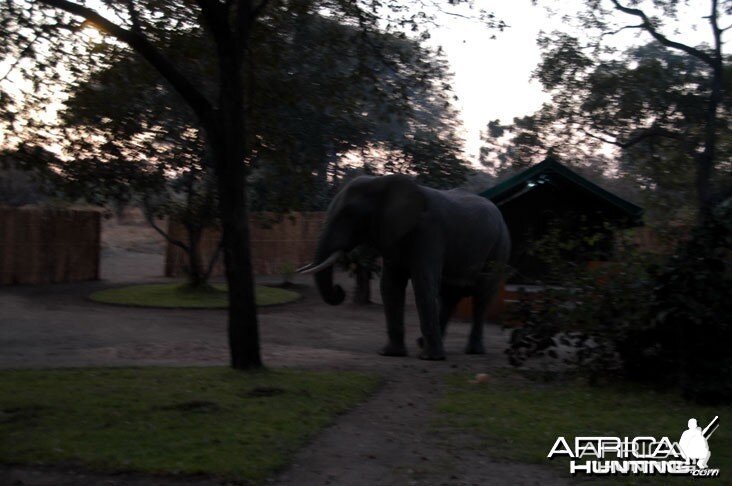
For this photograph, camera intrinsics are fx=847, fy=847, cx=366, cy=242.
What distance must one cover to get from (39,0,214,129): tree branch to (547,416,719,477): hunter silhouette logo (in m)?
5.60

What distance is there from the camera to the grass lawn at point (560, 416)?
273 inches

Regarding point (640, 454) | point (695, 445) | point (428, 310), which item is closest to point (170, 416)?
point (640, 454)

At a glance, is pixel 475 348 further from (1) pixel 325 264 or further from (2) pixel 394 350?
(1) pixel 325 264

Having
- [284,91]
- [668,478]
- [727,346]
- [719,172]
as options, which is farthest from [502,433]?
[719,172]

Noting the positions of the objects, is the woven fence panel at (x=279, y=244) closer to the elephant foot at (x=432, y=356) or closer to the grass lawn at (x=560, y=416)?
the elephant foot at (x=432, y=356)

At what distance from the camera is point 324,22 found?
43.6 ft

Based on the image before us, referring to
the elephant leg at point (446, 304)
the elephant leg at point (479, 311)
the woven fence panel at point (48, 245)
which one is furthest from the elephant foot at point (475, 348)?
the woven fence panel at point (48, 245)

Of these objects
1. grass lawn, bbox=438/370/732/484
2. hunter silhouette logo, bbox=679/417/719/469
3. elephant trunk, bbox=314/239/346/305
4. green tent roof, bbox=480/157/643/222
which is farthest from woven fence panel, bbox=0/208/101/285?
hunter silhouette logo, bbox=679/417/719/469

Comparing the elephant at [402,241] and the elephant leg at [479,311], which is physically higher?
the elephant at [402,241]

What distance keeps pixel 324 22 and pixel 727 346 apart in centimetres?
763

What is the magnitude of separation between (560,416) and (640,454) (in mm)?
1443

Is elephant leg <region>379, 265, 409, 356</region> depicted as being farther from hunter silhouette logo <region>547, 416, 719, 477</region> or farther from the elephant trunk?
hunter silhouette logo <region>547, 416, 719, 477</region>

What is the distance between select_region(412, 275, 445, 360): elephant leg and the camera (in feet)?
39.6

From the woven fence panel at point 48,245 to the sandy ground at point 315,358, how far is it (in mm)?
782
